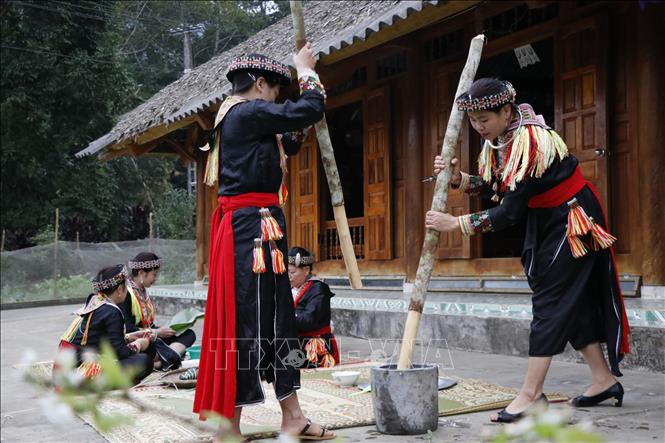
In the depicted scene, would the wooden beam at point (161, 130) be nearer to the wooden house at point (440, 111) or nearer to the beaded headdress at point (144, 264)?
the wooden house at point (440, 111)

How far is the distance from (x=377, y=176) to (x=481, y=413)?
5.36m

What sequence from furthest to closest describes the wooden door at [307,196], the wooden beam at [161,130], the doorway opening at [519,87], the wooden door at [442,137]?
the wooden beam at [161,130] → the wooden door at [307,196] → the doorway opening at [519,87] → the wooden door at [442,137]

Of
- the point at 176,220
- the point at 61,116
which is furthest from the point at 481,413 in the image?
the point at 176,220

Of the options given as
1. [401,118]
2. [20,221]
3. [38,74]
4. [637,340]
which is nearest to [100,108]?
[38,74]

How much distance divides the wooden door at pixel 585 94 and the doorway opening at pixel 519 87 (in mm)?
1799

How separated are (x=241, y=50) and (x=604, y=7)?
757 cm

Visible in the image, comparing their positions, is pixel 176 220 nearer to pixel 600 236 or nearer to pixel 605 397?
pixel 605 397

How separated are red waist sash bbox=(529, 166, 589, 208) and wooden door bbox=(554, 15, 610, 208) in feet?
8.59

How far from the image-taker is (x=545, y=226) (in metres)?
3.71

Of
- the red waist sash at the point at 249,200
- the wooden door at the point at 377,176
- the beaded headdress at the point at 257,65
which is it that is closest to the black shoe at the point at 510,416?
the red waist sash at the point at 249,200

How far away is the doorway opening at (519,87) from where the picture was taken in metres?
8.77

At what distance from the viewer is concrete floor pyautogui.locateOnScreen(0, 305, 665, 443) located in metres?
3.43

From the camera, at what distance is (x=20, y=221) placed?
21.2m

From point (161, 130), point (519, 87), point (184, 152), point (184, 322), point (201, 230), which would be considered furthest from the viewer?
point (201, 230)
